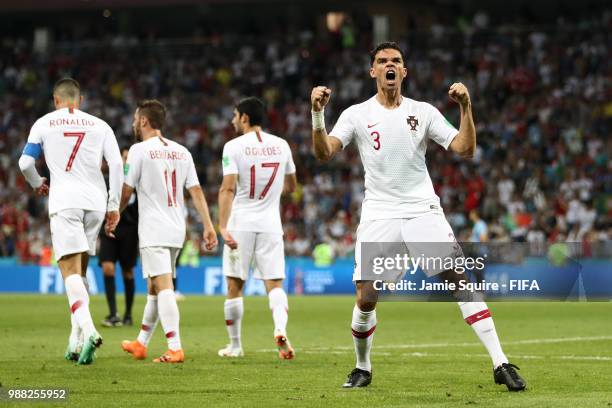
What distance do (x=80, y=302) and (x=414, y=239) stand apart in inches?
129

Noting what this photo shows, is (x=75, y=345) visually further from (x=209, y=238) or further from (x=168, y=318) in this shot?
(x=209, y=238)

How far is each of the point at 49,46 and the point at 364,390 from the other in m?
36.5

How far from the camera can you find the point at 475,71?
36031 mm

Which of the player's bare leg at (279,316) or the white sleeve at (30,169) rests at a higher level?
the white sleeve at (30,169)

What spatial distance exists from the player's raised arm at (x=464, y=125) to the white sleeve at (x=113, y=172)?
3665 mm

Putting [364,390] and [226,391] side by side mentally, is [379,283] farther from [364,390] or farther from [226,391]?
[226,391]

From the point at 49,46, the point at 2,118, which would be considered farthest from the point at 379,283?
the point at 49,46

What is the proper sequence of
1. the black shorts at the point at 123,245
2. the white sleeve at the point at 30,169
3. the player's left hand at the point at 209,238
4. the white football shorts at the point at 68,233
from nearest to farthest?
the white football shorts at the point at 68,233 < the white sleeve at the point at 30,169 < the player's left hand at the point at 209,238 < the black shorts at the point at 123,245

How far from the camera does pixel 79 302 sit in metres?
10.4

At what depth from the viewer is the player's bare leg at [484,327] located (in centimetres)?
842

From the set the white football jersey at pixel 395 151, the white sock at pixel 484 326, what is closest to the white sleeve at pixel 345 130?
the white football jersey at pixel 395 151

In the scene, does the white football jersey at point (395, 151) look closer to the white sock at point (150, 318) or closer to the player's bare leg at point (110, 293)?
the white sock at point (150, 318)

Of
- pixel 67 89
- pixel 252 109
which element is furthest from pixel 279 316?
pixel 67 89

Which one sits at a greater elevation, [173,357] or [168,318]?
[168,318]
